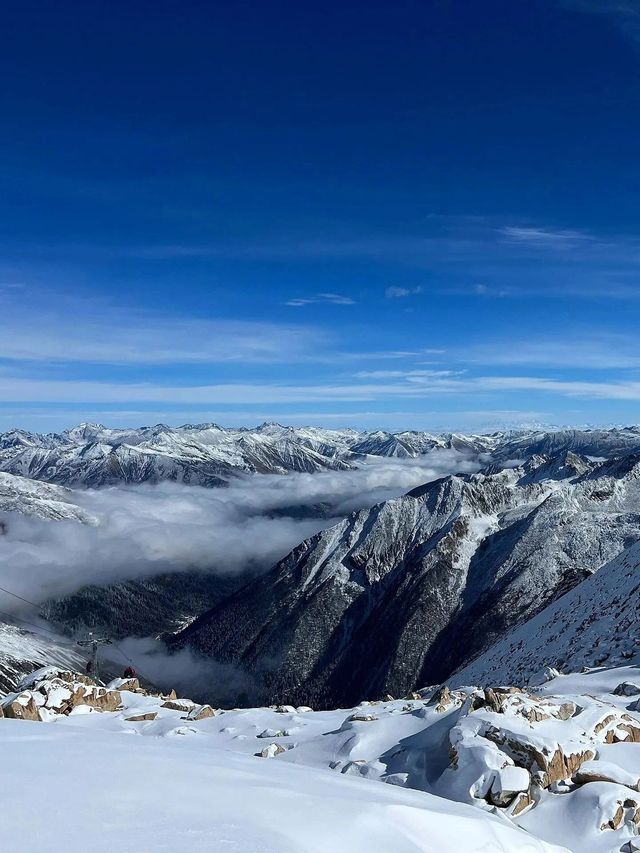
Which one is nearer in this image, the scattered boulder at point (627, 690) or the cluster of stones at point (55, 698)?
the cluster of stones at point (55, 698)

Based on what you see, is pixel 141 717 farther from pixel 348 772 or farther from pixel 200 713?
pixel 348 772

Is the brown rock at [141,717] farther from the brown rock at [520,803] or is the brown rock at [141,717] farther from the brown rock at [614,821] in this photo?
the brown rock at [614,821]

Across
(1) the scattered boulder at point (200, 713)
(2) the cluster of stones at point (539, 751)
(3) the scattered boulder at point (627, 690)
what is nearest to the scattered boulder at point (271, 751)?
(1) the scattered boulder at point (200, 713)

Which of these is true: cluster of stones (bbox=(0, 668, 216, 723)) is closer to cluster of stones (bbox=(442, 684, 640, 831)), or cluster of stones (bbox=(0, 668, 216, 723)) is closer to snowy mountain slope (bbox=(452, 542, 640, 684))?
cluster of stones (bbox=(442, 684, 640, 831))

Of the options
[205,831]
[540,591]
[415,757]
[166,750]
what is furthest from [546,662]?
[540,591]

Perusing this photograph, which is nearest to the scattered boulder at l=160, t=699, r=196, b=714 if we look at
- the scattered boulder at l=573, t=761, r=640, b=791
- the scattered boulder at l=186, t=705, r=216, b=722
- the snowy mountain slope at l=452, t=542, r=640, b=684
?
the scattered boulder at l=186, t=705, r=216, b=722

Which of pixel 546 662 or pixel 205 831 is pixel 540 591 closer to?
pixel 546 662
